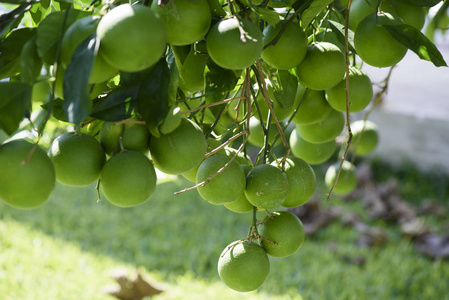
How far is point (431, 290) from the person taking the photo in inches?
87.7

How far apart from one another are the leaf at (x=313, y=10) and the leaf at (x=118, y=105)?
259 millimetres

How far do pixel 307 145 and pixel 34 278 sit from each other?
1.58 metres

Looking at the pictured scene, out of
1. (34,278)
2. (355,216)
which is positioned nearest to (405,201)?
(355,216)

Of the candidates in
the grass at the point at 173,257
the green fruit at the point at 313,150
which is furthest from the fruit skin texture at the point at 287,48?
the grass at the point at 173,257

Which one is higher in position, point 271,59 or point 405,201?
point 271,59

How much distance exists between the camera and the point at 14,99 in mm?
453

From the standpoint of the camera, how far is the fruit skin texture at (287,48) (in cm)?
62

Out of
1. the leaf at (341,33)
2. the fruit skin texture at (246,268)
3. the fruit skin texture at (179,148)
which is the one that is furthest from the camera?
the leaf at (341,33)

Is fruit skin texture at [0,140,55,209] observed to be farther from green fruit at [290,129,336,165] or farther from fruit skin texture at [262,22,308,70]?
green fruit at [290,129,336,165]

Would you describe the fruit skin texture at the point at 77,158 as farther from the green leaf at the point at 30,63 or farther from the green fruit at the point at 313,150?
the green fruit at the point at 313,150

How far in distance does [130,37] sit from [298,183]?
32 centimetres

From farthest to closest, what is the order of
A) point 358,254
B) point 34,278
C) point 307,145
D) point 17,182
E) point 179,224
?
point 179,224 → point 358,254 → point 34,278 → point 307,145 → point 17,182

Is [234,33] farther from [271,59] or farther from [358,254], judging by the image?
[358,254]

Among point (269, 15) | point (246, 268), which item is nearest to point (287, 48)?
point (269, 15)
